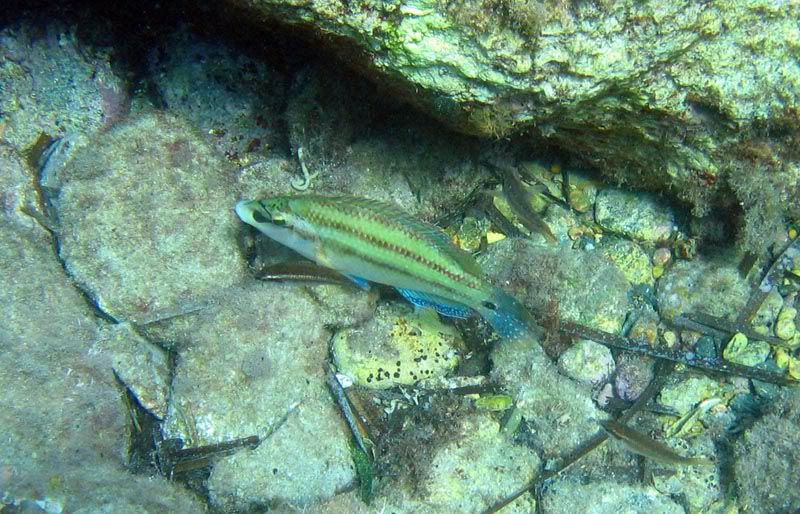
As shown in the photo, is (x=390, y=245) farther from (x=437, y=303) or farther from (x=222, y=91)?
(x=222, y=91)

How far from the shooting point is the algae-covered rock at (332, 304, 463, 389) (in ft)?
15.9

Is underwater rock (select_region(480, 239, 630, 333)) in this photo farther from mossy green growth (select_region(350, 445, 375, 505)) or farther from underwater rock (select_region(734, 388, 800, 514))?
mossy green growth (select_region(350, 445, 375, 505))

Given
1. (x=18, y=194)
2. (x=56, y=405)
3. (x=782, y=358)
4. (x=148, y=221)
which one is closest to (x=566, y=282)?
(x=782, y=358)

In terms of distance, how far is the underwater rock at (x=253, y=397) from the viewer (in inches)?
164

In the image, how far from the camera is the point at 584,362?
474 cm

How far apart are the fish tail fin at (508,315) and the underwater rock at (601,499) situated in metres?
1.65

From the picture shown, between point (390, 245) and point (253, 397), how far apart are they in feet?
6.11

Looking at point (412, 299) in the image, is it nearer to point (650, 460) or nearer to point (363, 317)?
point (363, 317)

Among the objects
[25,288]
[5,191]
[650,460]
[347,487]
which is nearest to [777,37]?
[650,460]

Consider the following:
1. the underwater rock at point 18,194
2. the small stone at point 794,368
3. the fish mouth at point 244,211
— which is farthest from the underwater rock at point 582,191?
the underwater rock at point 18,194

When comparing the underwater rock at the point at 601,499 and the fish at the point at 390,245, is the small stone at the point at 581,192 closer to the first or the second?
the fish at the point at 390,245

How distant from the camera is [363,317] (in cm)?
472

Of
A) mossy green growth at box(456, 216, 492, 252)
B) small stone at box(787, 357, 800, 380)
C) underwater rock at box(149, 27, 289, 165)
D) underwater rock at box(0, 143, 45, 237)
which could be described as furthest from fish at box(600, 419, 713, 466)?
underwater rock at box(0, 143, 45, 237)

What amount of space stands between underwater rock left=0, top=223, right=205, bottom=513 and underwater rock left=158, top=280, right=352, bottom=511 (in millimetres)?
431
